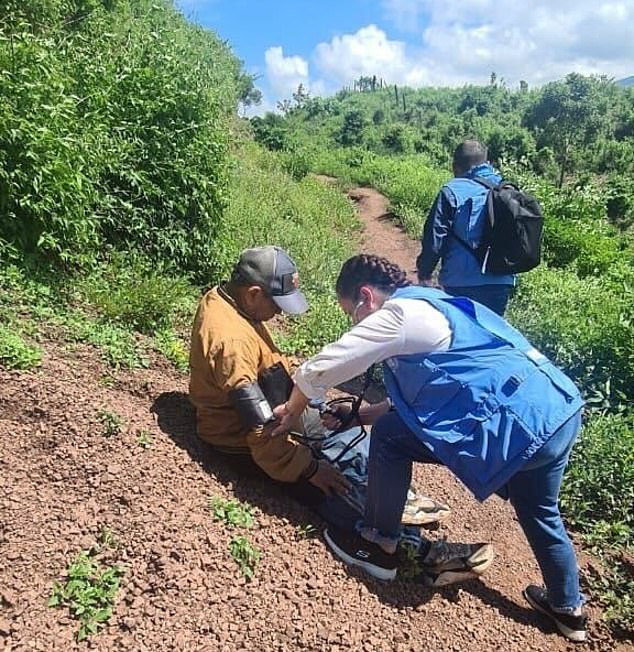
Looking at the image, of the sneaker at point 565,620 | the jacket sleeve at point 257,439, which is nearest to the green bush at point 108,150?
the jacket sleeve at point 257,439

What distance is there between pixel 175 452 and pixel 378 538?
3.15 ft

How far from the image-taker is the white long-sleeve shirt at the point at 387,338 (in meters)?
2.00

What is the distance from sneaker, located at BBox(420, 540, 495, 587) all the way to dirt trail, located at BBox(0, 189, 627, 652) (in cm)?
7

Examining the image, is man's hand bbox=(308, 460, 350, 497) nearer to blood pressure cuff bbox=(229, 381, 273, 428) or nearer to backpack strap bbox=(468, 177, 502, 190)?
blood pressure cuff bbox=(229, 381, 273, 428)

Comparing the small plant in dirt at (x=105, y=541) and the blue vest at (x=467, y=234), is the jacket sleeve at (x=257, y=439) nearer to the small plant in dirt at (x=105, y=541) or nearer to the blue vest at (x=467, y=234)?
the small plant in dirt at (x=105, y=541)

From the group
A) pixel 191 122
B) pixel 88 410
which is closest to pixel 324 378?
pixel 88 410

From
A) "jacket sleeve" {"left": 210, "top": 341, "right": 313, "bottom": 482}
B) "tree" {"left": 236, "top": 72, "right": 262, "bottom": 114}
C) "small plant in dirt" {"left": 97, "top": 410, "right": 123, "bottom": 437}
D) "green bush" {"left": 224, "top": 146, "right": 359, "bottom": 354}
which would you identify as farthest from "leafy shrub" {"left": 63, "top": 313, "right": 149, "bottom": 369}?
"tree" {"left": 236, "top": 72, "right": 262, "bottom": 114}

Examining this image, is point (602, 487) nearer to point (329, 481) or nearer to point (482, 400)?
point (329, 481)

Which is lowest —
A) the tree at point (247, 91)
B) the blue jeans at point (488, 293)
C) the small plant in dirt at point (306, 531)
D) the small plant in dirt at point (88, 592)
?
the small plant in dirt at point (88, 592)

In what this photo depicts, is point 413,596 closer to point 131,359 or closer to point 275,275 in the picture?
Result: point 275,275

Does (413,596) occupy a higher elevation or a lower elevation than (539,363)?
lower

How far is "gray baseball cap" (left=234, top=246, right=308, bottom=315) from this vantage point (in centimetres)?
262

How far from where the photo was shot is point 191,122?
16.9 feet

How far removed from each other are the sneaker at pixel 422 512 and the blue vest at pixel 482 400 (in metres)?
0.77
